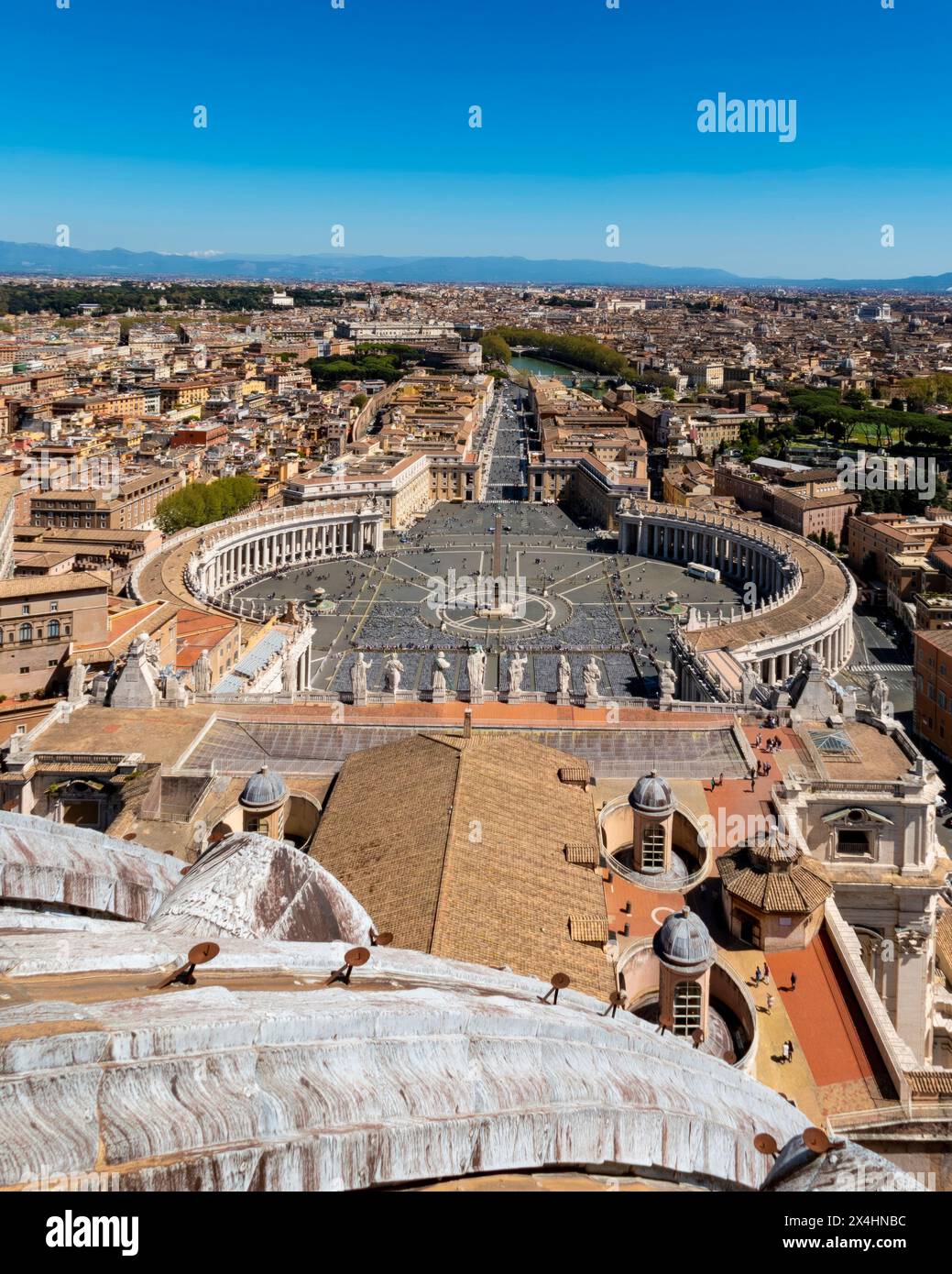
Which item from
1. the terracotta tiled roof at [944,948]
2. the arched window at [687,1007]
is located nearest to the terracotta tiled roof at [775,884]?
the arched window at [687,1007]

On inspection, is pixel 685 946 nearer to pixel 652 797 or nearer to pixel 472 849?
pixel 472 849

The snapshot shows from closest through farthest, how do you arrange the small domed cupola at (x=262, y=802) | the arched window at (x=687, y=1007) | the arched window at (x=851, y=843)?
the arched window at (x=687, y=1007) → the small domed cupola at (x=262, y=802) → the arched window at (x=851, y=843)

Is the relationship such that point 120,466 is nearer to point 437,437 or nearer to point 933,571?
point 437,437

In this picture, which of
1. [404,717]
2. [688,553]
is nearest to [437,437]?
[688,553]

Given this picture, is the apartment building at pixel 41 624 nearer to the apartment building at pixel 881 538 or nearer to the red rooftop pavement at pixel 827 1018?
the red rooftop pavement at pixel 827 1018

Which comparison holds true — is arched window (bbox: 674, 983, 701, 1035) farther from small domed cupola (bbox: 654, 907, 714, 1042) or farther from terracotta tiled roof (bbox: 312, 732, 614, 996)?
terracotta tiled roof (bbox: 312, 732, 614, 996)

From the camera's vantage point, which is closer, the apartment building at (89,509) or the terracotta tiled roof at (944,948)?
the terracotta tiled roof at (944,948)
